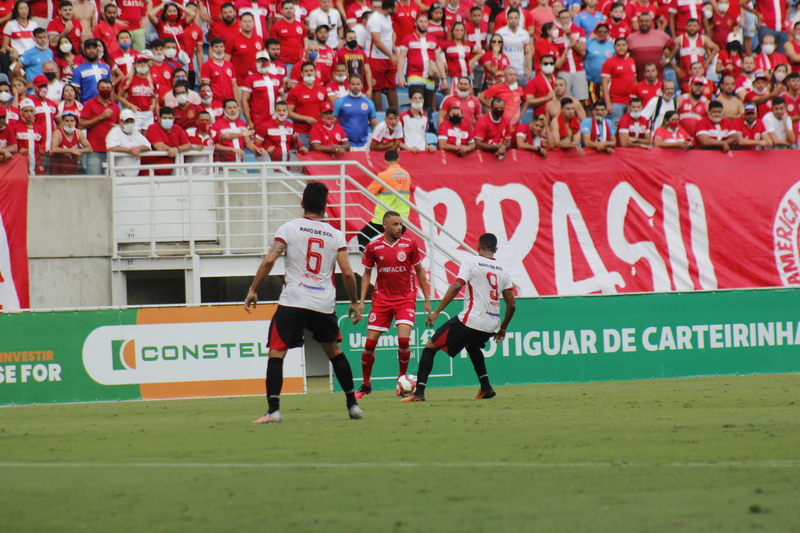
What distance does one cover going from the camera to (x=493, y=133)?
→ 18.0 m

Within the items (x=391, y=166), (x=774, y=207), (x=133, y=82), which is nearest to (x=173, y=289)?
(x=133, y=82)

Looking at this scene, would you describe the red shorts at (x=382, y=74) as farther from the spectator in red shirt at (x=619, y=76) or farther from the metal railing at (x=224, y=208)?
the spectator in red shirt at (x=619, y=76)

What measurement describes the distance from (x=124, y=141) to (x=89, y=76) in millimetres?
1351

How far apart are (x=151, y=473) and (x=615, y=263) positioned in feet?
43.5

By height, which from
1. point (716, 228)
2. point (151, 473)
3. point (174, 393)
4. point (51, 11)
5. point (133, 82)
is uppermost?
point (51, 11)

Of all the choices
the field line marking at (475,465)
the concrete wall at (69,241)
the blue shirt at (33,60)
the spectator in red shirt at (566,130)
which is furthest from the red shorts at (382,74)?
the field line marking at (475,465)

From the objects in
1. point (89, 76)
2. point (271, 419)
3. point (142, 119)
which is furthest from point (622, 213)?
point (271, 419)

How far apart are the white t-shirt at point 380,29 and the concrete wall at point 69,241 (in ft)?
19.3

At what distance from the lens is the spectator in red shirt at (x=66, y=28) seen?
17156 millimetres

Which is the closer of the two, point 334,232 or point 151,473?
point 151,473

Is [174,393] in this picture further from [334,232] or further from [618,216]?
[618,216]

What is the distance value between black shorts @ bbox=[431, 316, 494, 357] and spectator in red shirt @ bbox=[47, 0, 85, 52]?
977cm

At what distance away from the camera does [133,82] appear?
1667 cm

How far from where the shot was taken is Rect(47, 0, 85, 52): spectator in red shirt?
1716 cm
